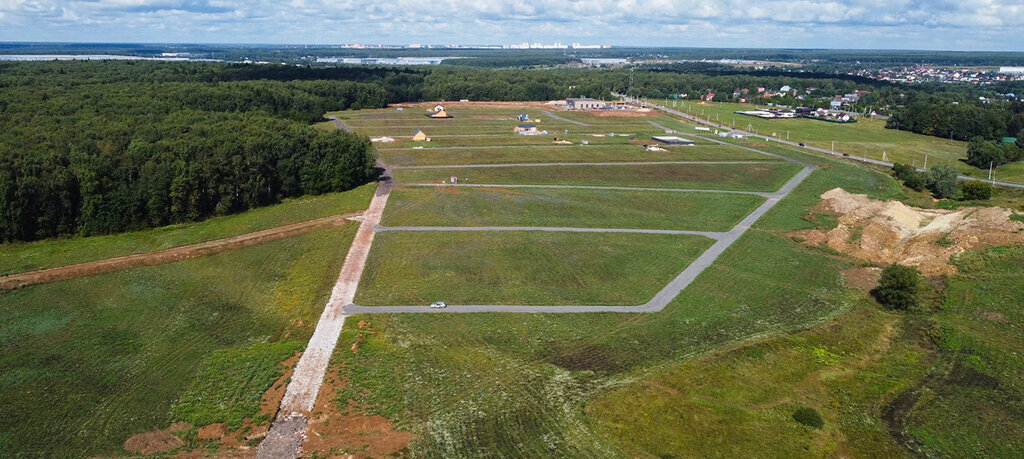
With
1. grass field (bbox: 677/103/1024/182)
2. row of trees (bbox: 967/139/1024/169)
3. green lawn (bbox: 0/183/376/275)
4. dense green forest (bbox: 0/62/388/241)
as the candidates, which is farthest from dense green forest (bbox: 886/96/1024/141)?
green lawn (bbox: 0/183/376/275)

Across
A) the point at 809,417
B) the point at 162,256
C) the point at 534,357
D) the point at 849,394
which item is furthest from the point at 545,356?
the point at 162,256

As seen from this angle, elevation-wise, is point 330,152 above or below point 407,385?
above

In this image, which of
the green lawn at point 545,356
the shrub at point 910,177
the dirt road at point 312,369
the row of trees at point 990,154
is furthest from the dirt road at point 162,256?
the row of trees at point 990,154

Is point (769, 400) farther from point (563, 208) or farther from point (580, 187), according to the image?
point (580, 187)

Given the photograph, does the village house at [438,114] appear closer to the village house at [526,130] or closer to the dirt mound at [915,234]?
the village house at [526,130]

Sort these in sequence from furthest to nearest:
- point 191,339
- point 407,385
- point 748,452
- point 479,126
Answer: point 479,126
point 191,339
point 407,385
point 748,452

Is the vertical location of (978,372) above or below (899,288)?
below

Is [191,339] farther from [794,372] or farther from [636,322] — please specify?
[794,372]

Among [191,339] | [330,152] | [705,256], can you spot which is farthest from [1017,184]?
[191,339]
